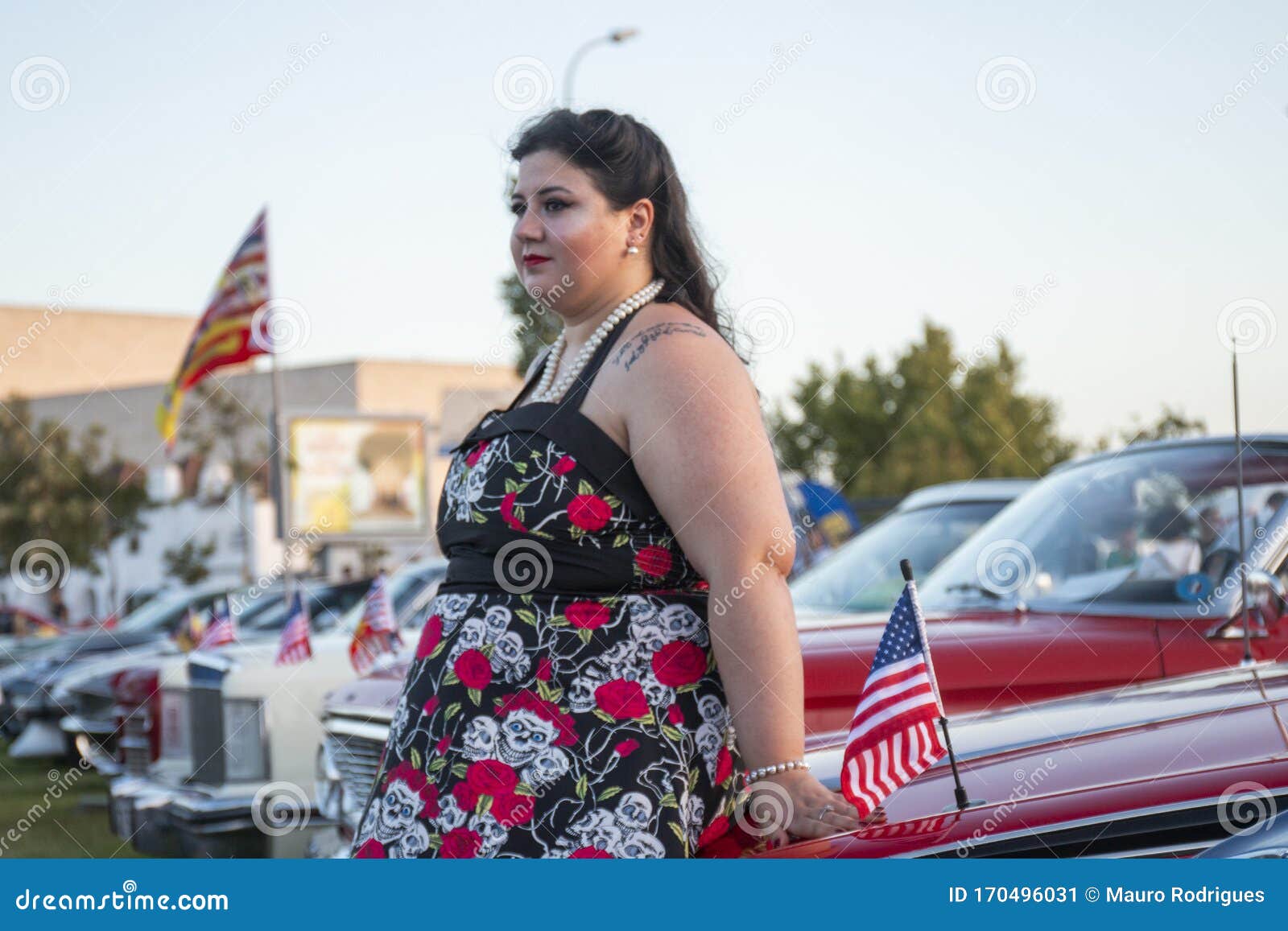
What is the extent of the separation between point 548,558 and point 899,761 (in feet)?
1.92

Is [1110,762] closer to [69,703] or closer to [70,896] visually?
[70,896]

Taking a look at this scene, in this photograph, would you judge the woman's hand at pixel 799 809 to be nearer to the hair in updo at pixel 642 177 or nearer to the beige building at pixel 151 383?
the hair in updo at pixel 642 177

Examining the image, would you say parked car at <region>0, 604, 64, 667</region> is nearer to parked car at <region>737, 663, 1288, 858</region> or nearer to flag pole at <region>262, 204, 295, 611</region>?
flag pole at <region>262, 204, 295, 611</region>

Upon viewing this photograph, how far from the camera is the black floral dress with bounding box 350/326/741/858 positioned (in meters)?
1.94

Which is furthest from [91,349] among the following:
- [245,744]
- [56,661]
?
[245,744]

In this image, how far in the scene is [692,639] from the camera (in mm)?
2051

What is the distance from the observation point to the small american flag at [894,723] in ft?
6.52

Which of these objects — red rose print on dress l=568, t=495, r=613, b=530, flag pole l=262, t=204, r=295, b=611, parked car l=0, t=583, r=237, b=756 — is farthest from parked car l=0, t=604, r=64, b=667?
red rose print on dress l=568, t=495, r=613, b=530

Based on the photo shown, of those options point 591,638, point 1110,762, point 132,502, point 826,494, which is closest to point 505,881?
point 591,638

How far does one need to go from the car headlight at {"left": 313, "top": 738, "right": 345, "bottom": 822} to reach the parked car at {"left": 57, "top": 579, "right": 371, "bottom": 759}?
13.3ft

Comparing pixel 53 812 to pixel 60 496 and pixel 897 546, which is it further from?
pixel 60 496

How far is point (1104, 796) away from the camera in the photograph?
76.4 inches

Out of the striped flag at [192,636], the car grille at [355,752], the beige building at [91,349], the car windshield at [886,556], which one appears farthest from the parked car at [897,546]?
the beige building at [91,349]

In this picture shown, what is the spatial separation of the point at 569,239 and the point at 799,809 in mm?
954
